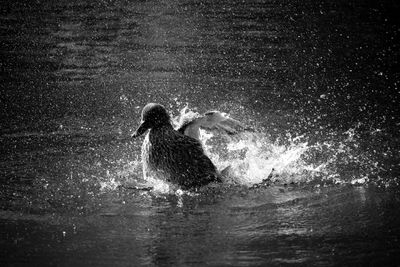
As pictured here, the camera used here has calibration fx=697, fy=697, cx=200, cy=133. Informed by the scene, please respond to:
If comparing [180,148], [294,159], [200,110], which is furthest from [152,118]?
[200,110]

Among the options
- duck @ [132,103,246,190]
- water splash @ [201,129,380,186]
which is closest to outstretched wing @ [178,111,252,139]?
duck @ [132,103,246,190]

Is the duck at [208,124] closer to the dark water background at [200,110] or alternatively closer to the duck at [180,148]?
the duck at [180,148]

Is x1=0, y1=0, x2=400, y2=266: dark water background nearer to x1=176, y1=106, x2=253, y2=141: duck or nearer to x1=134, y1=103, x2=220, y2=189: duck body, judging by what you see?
x1=134, y1=103, x2=220, y2=189: duck body

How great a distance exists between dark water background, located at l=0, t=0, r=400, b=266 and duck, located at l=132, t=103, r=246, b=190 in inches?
9.6

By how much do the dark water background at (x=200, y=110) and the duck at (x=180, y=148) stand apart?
0.24m

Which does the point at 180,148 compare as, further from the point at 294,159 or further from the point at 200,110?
the point at 200,110

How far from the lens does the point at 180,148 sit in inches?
283

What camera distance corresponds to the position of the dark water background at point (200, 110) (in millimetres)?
5734

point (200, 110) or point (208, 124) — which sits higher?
point (200, 110)

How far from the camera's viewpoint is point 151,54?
12398mm

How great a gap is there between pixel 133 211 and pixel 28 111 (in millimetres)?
3683

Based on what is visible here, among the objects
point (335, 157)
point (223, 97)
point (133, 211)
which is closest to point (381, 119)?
point (335, 157)

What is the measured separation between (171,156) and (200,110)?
255 cm

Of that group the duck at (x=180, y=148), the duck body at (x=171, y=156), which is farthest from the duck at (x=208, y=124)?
the duck body at (x=171, y=156)
